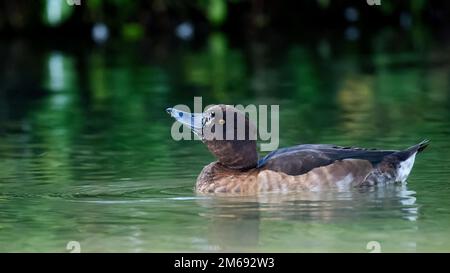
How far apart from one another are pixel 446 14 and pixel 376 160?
18492mm

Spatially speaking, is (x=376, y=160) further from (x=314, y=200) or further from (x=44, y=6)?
(x=44, y=6)

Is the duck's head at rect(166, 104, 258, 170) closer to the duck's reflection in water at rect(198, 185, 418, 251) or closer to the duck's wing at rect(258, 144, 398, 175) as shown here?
the duck's wing at rect(258, 144, 398, 175)

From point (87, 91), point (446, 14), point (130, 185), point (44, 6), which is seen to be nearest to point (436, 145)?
point (130, 185)

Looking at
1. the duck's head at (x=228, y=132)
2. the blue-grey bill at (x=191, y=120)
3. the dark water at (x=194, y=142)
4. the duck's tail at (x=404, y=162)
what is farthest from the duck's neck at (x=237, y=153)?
the duck's tail at (x=404, y=162)

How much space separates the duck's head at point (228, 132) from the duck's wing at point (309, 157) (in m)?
0.14

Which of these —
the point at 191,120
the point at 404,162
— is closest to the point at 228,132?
the point at 191,120

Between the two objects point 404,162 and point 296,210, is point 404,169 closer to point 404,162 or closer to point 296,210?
point 404,162

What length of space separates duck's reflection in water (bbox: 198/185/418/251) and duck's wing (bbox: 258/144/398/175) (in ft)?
0.63

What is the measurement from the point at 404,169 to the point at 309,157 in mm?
728

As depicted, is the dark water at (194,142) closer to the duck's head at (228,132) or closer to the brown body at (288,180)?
the brown body at (288,180)

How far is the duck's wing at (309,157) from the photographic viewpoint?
1029 cm

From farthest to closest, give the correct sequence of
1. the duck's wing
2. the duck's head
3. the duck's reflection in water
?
the duck's head < the duck's wing < the duck's reflection in water

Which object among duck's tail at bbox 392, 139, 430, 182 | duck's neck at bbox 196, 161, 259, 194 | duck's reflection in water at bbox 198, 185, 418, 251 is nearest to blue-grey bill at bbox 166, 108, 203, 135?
duck's neck at bbox 196, 161, 259, 194

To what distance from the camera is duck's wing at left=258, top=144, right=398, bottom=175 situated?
10289mm
